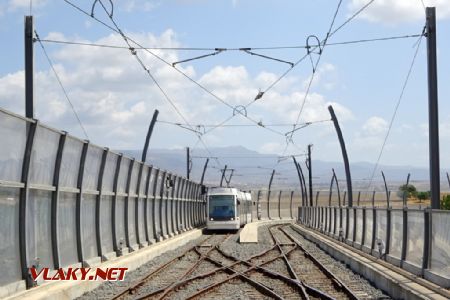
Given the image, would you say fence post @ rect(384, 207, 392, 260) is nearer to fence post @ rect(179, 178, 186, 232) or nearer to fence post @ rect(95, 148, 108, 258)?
fence post @ rect(95, 148, 108, 258)

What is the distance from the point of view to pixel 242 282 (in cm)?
1716

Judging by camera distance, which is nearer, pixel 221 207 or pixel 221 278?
pixel 221 278

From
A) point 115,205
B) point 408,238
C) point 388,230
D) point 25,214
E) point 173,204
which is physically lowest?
point 408,238

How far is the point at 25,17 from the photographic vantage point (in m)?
18.0

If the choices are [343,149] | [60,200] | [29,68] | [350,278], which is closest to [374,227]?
[350,278]

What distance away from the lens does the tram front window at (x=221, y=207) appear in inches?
1889

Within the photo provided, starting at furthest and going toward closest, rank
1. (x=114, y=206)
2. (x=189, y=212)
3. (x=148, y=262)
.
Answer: (x=189, y=212), (x=148, y=262), (x=114, y=206)

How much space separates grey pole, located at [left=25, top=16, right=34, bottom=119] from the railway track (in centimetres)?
424

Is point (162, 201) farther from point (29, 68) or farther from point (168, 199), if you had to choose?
point (29, 68)

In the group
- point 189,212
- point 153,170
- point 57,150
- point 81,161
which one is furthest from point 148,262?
point 189,212

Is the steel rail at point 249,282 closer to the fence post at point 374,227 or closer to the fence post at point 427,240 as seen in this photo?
the fence post at point 427,240

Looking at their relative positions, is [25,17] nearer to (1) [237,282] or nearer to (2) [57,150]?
(2) [57,150]

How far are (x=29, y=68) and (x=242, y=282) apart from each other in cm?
639

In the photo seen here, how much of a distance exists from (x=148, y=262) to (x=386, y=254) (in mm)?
7522
